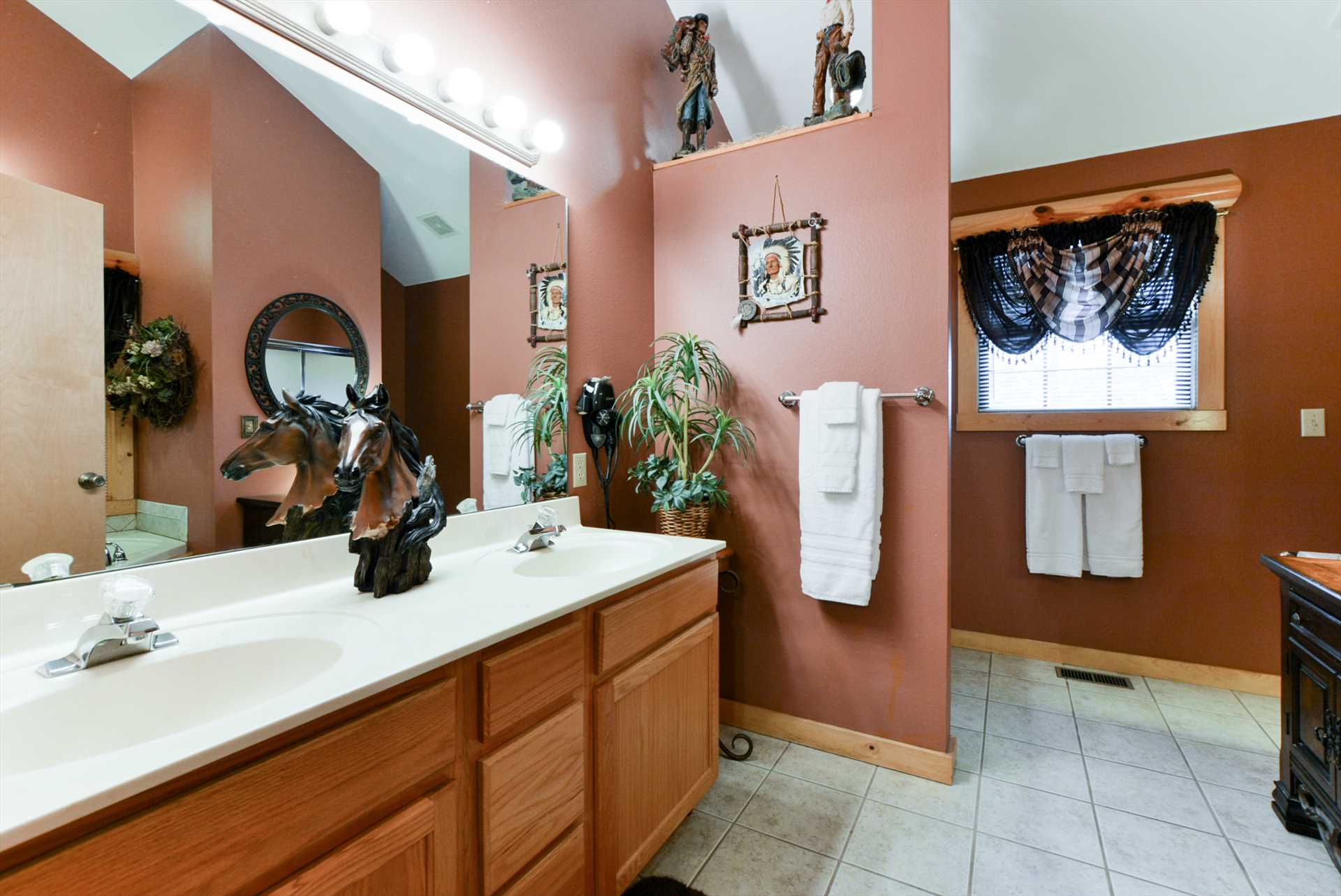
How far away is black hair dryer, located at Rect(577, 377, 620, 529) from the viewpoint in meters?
2.04

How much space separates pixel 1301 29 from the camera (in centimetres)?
213

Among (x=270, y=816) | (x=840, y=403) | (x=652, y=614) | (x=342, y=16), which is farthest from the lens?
(x=840, y=403)

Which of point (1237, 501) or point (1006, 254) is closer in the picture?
point (1237, 501)

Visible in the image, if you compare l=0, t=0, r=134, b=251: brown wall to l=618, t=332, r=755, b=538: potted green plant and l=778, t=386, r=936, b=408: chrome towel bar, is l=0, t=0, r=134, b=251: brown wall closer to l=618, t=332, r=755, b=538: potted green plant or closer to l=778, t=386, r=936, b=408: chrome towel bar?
l=618, t=332, r=755, b=538: potted green plant

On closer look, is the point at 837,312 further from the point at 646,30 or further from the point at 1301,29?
the point at 1301,29

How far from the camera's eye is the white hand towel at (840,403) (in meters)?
1.94

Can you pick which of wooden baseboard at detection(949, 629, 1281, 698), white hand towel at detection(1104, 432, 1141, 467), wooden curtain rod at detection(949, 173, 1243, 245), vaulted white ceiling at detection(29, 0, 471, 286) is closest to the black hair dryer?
vaulted white ceiling at detection(29, 0, 471, 286)

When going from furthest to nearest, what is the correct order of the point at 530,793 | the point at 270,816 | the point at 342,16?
the point at 342,16 < the point at 530,793 < the point at 270,816

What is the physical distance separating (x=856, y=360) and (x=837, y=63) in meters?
1.05

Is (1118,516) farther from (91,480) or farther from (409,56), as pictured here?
(91,480)

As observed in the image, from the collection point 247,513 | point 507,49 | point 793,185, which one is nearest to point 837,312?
point 793,185

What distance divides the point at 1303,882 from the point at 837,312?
6.52 feet

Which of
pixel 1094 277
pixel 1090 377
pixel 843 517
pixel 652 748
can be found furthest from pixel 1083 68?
pixel 652 748

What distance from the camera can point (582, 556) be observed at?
5.53 feet
